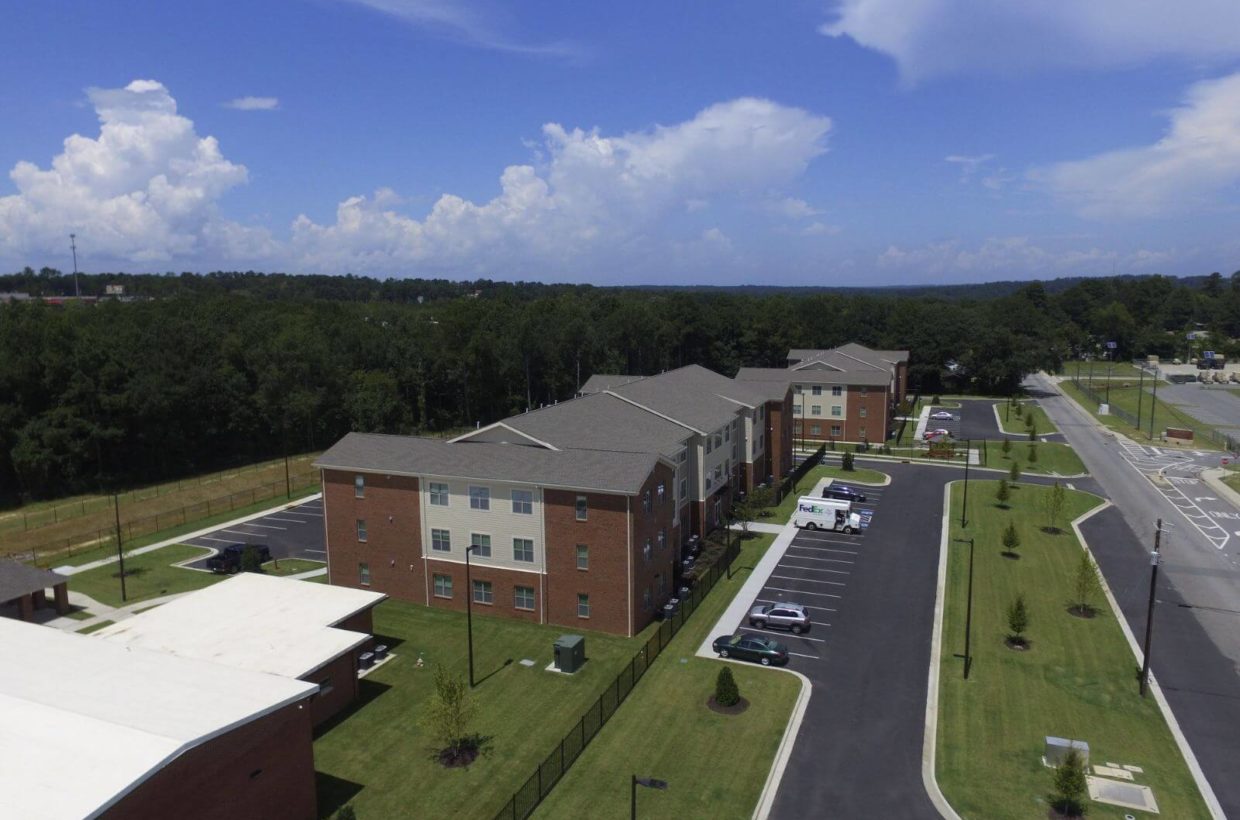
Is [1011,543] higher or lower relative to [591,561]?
lower

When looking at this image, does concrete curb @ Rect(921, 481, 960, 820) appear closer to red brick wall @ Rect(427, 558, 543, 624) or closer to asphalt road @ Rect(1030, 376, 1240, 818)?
asphalt road @ Rect(1030, 376, 1240, 818)

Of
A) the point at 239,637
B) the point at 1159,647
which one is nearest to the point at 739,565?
the point at 1159,647

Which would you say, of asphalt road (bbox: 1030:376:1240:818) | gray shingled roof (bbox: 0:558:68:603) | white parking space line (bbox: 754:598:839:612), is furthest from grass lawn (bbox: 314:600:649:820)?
asphalt road (bbox: 1030:376:1240:818)

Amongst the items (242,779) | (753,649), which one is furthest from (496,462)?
(242,779)

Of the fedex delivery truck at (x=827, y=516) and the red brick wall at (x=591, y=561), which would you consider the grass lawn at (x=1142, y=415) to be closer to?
the fedex delivery truck at (x=827, y=516)

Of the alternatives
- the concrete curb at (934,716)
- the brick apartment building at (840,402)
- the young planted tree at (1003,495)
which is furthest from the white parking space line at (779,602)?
the brick apartment building at (840,402)

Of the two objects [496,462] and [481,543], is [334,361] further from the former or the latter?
[481,543]

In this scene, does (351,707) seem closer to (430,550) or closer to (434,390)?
(430,550)
